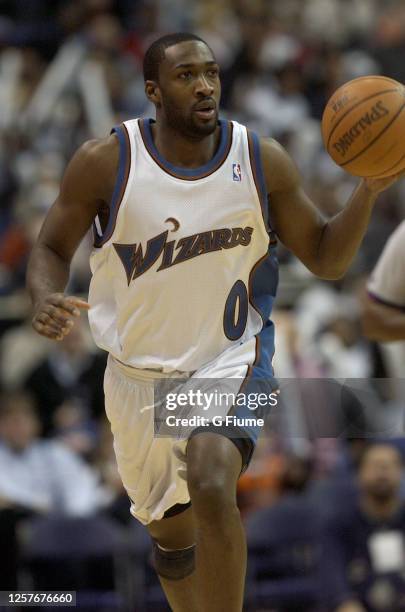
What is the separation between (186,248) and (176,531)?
1411mm

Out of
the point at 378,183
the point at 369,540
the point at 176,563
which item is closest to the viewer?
the point at 378,183

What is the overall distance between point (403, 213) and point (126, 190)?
8.26 metres

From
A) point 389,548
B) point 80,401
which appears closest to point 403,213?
point 80,401

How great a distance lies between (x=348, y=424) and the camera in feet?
25.5

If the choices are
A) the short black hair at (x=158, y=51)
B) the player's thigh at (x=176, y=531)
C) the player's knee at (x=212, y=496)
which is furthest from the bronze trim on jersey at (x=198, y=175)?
the player's thigh at (x=176, y=531)

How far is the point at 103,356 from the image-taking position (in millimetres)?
10656

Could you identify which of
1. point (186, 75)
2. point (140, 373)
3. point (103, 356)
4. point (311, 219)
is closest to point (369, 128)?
point (311, 219)

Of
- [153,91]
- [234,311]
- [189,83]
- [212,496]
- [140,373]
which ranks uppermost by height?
[189,83]

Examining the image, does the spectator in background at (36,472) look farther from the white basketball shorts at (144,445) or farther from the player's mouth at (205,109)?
the player's mouth at (205,109)

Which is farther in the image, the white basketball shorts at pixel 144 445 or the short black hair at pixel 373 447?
the short black hair at pixel 373 447

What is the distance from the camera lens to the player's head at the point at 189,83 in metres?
5.27

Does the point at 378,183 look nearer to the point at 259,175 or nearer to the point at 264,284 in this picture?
the point at 259,175

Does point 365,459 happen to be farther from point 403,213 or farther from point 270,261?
point 403,213

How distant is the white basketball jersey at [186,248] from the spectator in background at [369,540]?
342 cm
